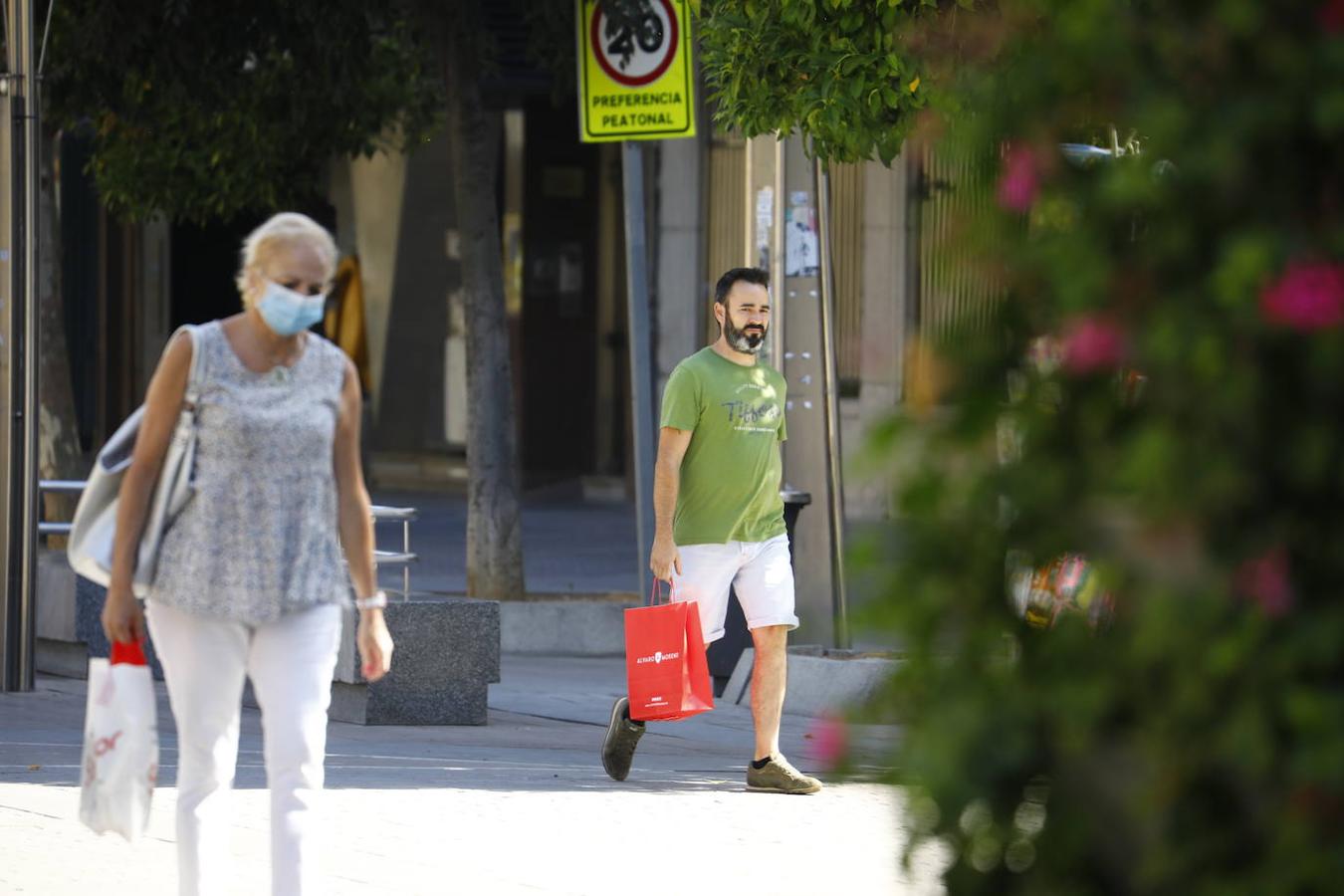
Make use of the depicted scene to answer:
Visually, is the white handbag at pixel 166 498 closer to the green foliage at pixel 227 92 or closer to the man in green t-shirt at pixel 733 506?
the man in green t-shirt at pixel 733 506

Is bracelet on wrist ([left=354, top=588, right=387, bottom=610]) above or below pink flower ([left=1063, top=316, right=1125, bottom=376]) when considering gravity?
below

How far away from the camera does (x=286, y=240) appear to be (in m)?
4.98

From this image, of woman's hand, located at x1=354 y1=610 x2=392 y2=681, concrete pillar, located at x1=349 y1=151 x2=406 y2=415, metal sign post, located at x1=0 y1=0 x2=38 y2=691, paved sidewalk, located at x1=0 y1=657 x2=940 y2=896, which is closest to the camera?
woman's hand, located at x1=354 y1=610 x2=392 y2=681

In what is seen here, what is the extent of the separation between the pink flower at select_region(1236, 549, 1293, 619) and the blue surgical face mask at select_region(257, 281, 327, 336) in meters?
2.85

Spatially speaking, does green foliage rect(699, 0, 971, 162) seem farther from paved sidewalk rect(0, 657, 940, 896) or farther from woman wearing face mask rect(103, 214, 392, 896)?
woman wearing face mask rect(103, 214, 392, 896)

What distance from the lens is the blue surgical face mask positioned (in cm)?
491

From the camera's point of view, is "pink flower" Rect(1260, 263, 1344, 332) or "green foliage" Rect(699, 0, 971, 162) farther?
"green foliage" Rect(699, 0, 971, 162)

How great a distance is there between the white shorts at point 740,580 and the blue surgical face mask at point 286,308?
3.17 metres

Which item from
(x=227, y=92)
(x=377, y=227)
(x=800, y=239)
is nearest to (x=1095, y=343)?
(x=800, y=239)

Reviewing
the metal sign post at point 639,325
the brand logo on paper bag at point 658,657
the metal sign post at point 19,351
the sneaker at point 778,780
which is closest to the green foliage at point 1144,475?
the sneaker at point 778,780

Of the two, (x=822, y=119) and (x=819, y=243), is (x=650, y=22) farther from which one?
(x=822, y=119)

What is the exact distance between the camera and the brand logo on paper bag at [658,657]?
7.89m

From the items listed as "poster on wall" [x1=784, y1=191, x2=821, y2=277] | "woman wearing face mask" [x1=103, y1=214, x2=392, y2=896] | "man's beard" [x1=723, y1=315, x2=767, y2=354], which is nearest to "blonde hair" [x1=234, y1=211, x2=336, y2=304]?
"woman wearing face mask" [x1=103, y1=214, x2=392, y2=896]

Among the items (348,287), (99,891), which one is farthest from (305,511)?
(348,287)
